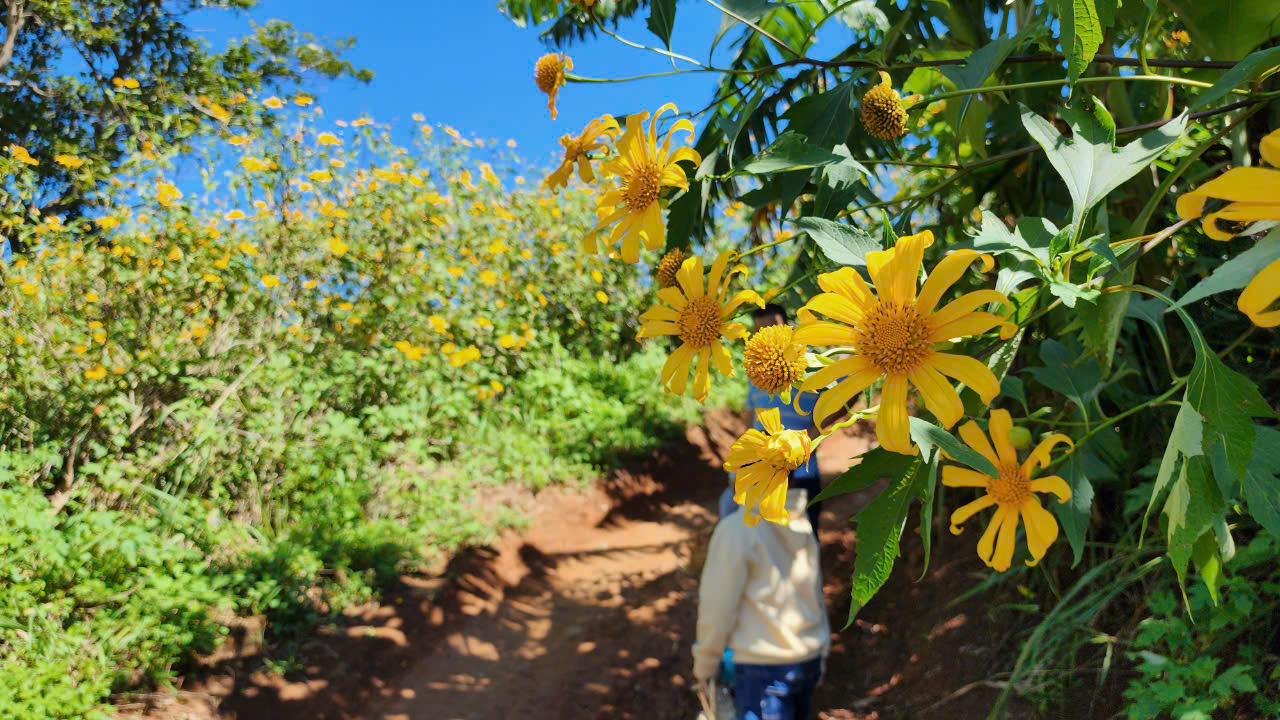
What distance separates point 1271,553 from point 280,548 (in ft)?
11.2

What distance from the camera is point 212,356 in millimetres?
3711

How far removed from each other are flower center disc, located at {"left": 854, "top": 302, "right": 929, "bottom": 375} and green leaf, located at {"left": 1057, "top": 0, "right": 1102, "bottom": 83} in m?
0.26

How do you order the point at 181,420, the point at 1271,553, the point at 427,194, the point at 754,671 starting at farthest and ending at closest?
the point at 427,194
the point at 181,420
the point at 754,671
the point at 1271,553

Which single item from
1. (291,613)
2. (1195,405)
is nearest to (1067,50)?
(1195,405)

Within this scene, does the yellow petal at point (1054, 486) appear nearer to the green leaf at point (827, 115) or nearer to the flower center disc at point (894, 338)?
the flower center disc at point (894, 338)

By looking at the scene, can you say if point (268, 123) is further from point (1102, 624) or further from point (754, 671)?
point (1102, 624)

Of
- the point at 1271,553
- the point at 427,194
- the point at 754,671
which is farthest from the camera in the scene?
the point at 427,194

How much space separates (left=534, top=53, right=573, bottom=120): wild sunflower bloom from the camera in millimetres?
1151

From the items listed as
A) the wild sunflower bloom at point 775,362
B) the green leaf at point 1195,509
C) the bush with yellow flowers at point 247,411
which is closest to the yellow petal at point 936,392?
the wild sunflower bloom at point 775,362

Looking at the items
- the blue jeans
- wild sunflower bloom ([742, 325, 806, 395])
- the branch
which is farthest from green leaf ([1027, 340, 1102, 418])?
the branch

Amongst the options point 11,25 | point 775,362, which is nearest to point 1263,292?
point 775,362

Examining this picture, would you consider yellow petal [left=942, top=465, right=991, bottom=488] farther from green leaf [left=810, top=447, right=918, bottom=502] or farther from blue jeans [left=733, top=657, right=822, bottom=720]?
blue jeans [left=733, top=657, right=822, bottom=720]

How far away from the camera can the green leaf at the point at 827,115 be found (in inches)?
40.1

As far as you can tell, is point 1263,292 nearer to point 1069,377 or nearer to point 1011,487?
point 1011,487
